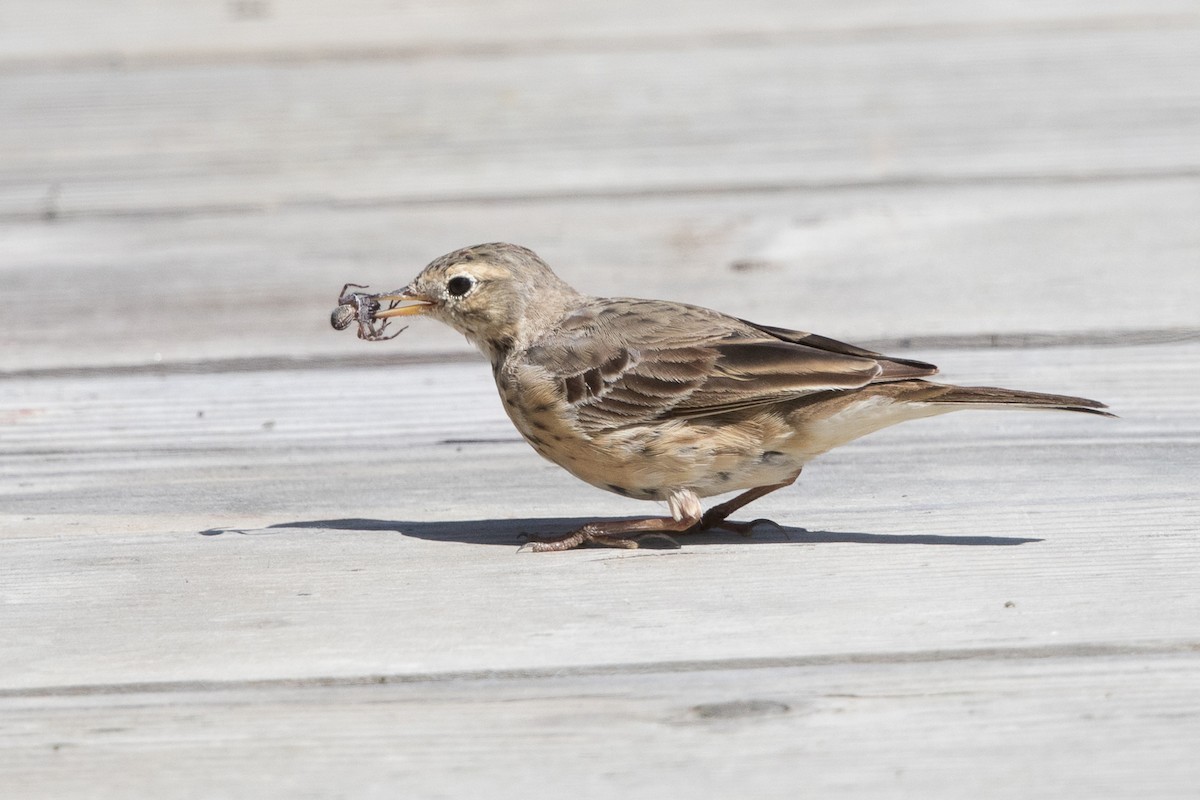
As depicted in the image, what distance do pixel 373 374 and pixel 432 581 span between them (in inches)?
60.5

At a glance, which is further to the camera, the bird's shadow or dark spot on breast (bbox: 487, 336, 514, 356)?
dark spot on breast (bbox: 487, 336, 514, 356)

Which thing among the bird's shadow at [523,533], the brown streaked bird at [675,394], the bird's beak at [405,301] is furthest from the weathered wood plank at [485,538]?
the bird's beak at [405,301]

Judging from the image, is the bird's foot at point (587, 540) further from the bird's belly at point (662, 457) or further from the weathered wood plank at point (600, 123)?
the weathered wood plank at point (600, 123)

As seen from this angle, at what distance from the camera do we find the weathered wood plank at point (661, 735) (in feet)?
6.45

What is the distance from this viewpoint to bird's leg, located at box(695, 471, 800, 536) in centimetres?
339

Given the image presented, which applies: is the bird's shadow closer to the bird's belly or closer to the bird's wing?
the bird's belly

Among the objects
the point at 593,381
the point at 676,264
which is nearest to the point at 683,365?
the point at 593,381

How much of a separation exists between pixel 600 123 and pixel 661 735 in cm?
386

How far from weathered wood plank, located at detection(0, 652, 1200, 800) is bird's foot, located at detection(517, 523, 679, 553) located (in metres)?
0.83

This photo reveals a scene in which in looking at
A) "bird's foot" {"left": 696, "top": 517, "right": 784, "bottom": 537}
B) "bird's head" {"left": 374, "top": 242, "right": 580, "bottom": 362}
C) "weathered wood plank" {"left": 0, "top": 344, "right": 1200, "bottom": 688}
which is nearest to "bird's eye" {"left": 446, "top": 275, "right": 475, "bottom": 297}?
"bird's head" {"left": 374, "top": 242, "right": 580, "bottom": 362}

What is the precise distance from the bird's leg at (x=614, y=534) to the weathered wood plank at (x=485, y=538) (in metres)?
0.07

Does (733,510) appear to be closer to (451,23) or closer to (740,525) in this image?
(740,525)

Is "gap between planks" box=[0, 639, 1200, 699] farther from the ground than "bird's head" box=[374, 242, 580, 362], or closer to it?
closer to it

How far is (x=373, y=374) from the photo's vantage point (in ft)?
14.0
